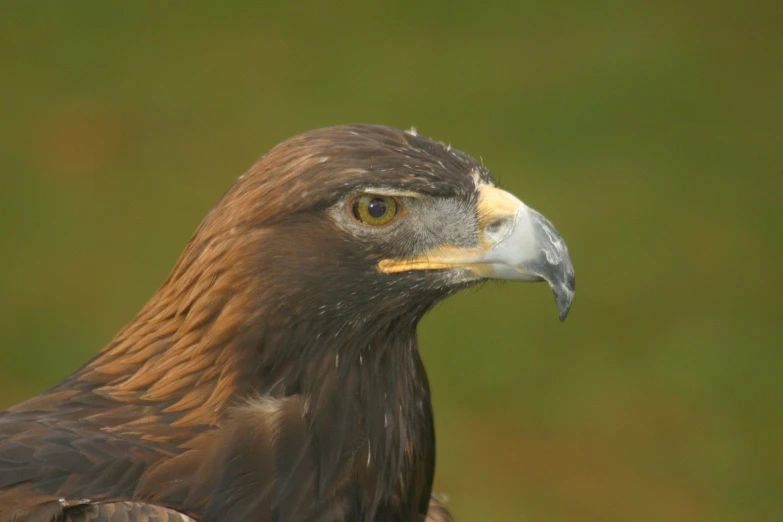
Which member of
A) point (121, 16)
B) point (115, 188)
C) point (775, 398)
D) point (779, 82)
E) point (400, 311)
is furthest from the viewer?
point (121, 16)

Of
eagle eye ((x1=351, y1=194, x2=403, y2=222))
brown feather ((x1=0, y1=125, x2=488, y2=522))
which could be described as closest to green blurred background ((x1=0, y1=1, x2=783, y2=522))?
brown feather ((x1=0, y1=125, x2=488, y2=522))

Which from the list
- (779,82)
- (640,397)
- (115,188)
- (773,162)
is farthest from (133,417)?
(779,82)

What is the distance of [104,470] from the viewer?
2428 millimetres

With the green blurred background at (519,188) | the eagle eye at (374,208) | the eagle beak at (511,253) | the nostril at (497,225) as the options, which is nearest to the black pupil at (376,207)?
the eagle eye at (374,208)

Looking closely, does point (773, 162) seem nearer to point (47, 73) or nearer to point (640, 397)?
point (640, 397)

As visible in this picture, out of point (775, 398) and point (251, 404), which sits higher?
point (251, 404)

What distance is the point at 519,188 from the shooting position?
22.2 feet

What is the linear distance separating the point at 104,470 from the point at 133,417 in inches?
6.0

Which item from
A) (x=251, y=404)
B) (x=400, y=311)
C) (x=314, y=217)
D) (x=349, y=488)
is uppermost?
(x=314, y=217)

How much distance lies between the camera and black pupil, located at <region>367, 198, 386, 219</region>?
252 cm

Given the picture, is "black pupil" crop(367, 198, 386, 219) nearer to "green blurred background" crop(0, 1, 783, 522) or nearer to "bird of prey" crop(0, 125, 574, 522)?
"bird of prey" crop(0, 125, 574, 522)

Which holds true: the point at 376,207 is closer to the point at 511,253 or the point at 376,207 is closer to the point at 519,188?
the point at 511,253

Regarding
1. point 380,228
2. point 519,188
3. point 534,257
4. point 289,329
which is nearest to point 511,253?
point 534,257

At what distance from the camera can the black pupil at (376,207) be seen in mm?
2518
